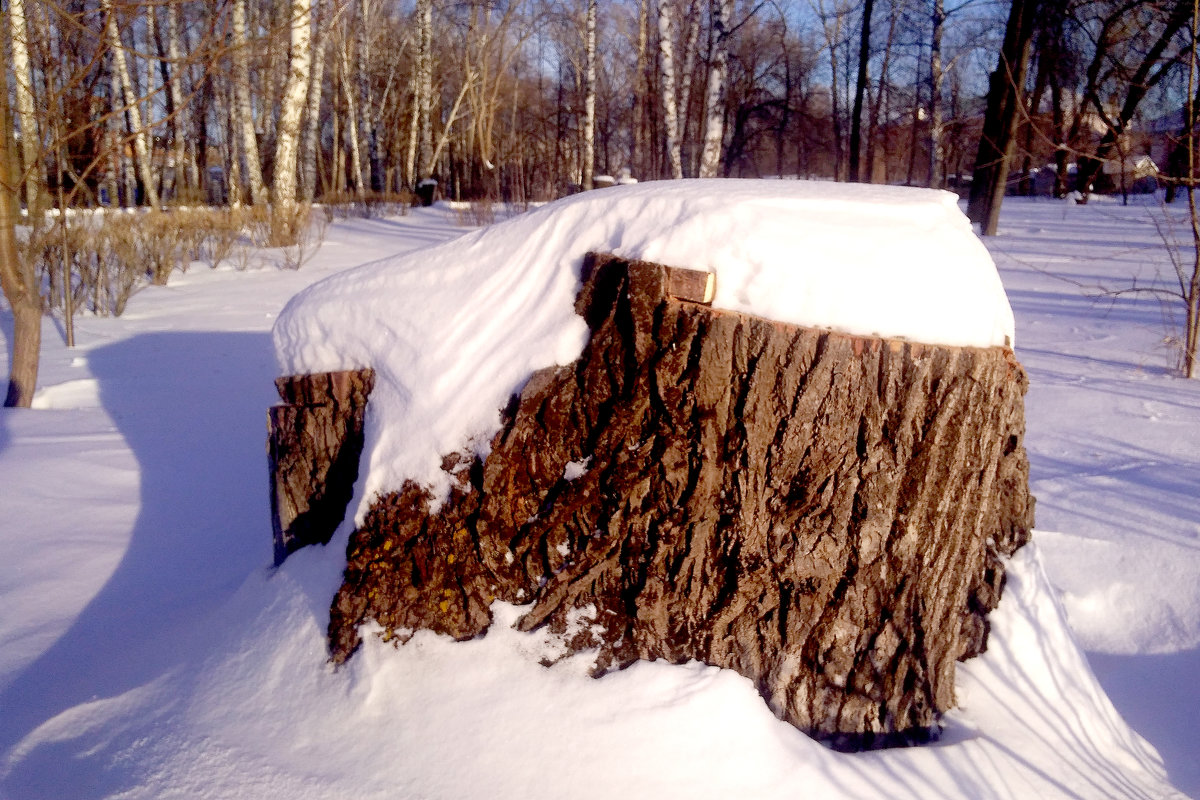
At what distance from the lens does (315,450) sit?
84.6 inches

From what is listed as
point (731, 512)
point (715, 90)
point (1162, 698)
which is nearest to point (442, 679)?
point (731, 512)

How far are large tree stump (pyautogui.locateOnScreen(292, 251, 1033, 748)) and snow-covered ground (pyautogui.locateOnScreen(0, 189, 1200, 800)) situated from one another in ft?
0.35

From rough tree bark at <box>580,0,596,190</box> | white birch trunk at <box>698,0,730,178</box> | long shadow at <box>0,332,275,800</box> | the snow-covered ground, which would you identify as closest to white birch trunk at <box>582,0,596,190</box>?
rough tree bark at <box>580,0,596,190</box>

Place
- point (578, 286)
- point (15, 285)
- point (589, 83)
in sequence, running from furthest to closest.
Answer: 1. point (589, 83)
2. point (15, 285)
3. point (578, 286)

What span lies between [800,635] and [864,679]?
7.6 inches

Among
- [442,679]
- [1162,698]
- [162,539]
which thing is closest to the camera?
[442,679]

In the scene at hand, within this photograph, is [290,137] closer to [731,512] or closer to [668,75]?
[668,75]

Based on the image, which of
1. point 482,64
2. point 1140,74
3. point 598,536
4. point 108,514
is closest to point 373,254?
point 108,514

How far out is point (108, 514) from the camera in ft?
10.3

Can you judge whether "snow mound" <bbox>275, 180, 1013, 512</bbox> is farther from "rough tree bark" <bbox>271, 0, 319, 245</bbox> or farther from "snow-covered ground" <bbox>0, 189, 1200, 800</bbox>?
"rough tree bark" <bbox>271, 0, 319, 245</bbox>

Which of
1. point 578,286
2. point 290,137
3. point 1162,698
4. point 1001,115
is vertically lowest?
point 1162,698

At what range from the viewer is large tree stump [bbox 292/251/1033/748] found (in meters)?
1.75

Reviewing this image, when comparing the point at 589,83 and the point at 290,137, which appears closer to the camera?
the point at 290,137

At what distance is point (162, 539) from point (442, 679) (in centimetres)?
189
